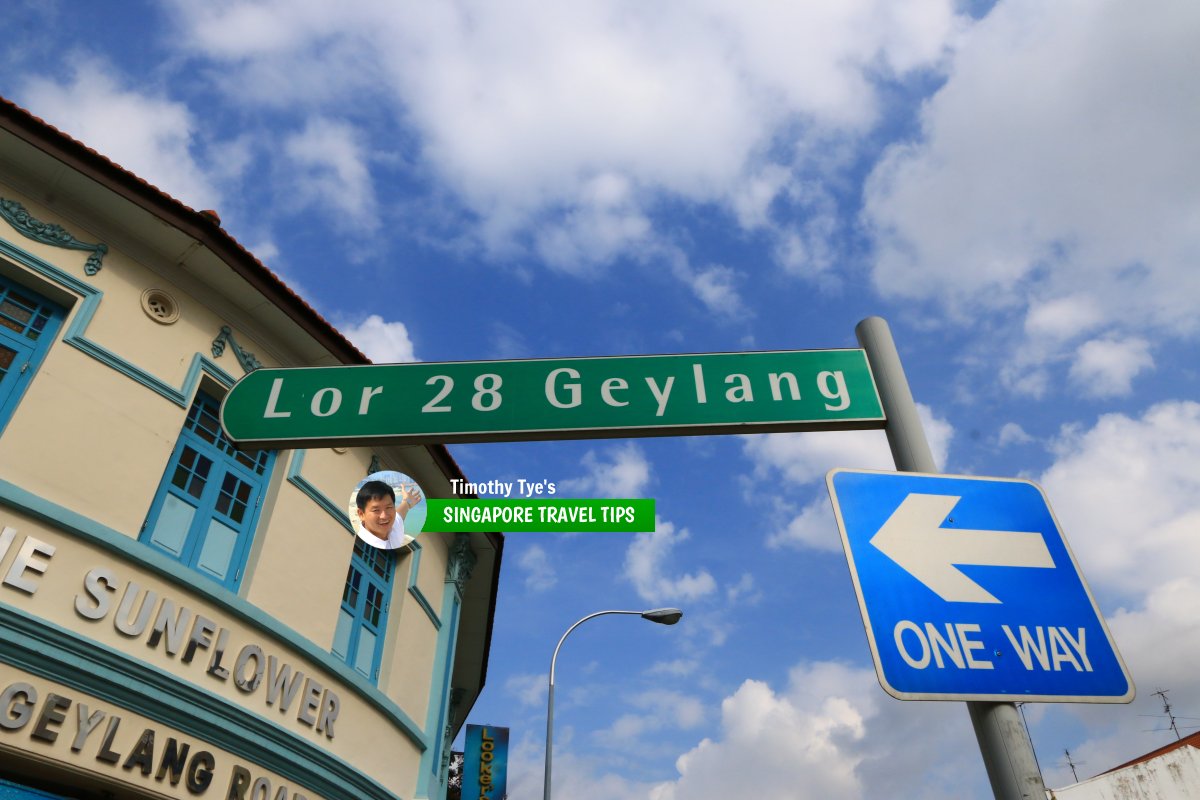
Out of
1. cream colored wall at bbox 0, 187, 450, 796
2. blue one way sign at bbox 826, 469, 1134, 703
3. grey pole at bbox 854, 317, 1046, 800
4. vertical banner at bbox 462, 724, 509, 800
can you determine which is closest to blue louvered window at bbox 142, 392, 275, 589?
cream colored wall at bbox 0, 187, 450, 796

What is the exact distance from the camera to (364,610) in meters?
9.70

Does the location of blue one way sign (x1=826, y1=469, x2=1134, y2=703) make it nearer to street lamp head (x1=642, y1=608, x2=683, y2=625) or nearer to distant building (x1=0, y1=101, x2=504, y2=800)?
distant building (x1=0, y1=101, x2=504, y2=800)

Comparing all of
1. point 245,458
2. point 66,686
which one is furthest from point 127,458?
point 66,686

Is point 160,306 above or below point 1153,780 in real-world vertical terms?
above

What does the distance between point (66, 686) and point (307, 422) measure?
4.35 meters

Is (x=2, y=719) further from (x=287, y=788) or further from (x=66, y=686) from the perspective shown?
(x=287, y=788)

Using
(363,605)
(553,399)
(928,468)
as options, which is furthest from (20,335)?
(928,468)

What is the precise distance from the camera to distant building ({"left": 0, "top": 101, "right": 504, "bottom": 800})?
6.10m

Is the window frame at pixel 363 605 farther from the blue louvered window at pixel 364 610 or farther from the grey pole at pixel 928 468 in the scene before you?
the grey pole at pixel 928 468

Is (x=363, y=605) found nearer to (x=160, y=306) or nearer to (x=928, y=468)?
(x=160, y=306)

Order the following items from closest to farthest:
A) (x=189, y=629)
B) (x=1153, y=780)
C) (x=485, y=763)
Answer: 1. (x=189, y=629)
2. (x=485, y=763)
3. (x=1153, y=780)

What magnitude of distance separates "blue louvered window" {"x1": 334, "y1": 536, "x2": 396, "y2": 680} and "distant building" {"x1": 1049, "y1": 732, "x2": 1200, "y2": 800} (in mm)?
25334

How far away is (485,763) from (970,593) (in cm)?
1558

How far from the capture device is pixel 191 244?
8.39 m
